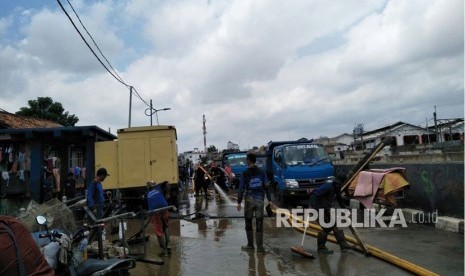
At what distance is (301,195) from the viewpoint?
1427 centimetres

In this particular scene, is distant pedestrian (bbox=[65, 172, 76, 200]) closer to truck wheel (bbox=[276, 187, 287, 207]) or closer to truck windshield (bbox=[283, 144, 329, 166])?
truck wheel (bbox=[276, 187, 287, 207])

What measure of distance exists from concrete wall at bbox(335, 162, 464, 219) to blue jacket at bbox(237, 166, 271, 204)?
457cm

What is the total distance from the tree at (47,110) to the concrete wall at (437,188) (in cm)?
3691

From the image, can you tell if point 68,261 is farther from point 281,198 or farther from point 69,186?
point 281,198

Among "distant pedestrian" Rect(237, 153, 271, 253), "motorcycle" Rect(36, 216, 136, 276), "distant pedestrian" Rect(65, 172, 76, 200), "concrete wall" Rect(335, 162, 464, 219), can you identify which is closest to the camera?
"motorcycle" Rect(36, 216, 136, 276)

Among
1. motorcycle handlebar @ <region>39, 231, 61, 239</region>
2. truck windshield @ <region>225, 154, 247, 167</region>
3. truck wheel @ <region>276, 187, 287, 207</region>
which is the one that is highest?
truck windshield @ <region>225, 154, 247, 167</region>

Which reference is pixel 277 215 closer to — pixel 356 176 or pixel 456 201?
pixel 356 176

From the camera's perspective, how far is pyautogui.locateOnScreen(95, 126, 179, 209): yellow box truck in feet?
44.6

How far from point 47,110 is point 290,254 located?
4002 centimetres

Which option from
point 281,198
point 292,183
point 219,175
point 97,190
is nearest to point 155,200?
point 97,190

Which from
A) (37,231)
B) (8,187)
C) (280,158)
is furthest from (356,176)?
(8,187)

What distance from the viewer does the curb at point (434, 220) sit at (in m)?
8.82

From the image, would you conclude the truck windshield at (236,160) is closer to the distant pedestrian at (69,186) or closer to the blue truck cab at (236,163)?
the blue truck cab at (236,163)

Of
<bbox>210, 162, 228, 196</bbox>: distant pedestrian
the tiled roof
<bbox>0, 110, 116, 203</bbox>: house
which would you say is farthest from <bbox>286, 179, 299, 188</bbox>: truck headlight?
the tiled roof
